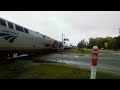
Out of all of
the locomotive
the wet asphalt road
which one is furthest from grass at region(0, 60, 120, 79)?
the locomotive


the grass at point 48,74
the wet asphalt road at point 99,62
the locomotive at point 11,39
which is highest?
the locomotive at point 11,39

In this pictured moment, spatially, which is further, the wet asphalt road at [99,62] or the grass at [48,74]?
the wet asphalt road at [99,62]

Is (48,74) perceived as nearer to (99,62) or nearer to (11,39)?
(11,39)

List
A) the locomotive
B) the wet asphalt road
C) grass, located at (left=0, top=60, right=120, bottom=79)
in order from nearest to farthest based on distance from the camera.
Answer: grass, located at (left=0, top=60, right=120, bottom=79) → the wet asphalt road → the locomotive

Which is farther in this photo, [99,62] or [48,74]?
[99,62]

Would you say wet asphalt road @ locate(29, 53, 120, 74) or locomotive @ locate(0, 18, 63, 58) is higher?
locomotive @ locate(0, 18, 63, 58)

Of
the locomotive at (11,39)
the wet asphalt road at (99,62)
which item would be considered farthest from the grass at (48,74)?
the locomotive at (11,39)

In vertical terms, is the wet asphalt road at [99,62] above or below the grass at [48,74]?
below

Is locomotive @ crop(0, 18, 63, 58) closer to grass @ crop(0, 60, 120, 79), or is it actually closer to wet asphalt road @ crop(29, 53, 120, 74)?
wet asphalt road @ crop(29, 53, 120, 74)

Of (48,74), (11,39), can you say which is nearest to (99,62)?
(11,39)

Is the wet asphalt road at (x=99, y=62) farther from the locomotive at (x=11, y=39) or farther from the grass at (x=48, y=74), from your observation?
the grass at (x=48, y=74)
